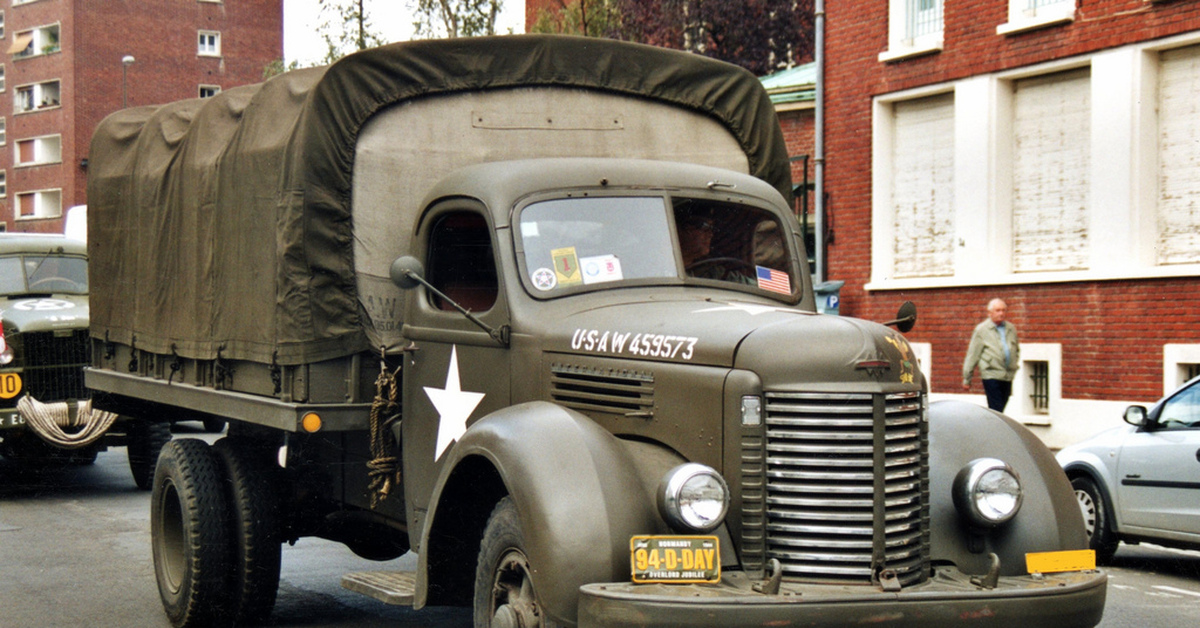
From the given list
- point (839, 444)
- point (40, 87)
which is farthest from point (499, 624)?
point (40, 87)

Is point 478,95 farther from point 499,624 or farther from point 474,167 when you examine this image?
point 499,624

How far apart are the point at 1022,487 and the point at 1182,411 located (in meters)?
4.77

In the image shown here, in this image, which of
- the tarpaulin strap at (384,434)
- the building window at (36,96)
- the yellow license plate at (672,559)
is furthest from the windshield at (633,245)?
the building window at (36,96)

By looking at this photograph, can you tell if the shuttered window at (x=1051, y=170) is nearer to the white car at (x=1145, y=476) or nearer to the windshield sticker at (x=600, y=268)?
the white car at (x=1145, y=476)

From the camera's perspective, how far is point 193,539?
7461 millimetres

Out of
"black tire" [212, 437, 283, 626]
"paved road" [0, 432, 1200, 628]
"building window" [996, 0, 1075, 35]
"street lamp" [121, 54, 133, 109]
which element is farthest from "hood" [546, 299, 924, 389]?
"street lamp" [121, 54, 133, 109]

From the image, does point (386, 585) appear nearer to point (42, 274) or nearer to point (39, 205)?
point (42, 274)

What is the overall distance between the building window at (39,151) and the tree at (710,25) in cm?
3637

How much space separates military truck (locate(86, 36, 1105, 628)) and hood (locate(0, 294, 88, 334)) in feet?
15.6

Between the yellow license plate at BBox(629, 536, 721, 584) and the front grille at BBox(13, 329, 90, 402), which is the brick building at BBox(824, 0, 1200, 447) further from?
the yellow license plate at BBox(629, 536, 721, 584)

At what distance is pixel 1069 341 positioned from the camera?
1722 cm

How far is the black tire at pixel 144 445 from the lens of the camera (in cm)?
1398

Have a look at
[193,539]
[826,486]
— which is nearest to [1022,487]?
[826,486]

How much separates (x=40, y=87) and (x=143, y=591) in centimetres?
5996
